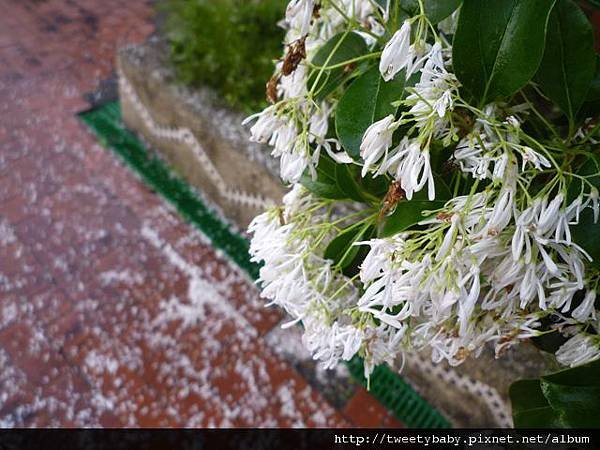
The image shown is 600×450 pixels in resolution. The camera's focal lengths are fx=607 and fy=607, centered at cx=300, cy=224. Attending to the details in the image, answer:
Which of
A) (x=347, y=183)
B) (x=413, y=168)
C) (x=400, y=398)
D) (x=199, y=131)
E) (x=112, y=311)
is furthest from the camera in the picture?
(x=199, y=131)

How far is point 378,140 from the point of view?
2.07 feet

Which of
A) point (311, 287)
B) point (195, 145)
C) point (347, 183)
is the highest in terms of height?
point (347, 183)

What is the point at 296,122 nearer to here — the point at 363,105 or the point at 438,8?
the point at 363,105

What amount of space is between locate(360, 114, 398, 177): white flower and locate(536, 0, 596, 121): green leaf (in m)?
0.24

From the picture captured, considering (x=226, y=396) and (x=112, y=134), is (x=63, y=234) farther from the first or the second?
(x=226, y=396)

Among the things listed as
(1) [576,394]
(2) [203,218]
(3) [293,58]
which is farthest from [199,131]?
(1) [576,394]

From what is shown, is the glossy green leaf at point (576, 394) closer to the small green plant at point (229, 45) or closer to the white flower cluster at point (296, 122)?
the white flower cluster at point (296, 122)

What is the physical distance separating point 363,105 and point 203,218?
1.27 metres

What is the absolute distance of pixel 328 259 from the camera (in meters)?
0.83

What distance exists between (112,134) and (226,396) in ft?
3.76

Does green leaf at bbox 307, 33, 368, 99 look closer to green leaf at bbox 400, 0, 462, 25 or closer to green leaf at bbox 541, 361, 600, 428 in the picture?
green leaf at bbox 400, 0, 462, 25

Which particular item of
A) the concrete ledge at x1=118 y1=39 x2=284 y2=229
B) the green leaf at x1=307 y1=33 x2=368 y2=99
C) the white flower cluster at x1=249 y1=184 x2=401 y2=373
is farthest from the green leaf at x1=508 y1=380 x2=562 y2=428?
the concrete ledge at x1=118 y1=39 x2=284 y2=229

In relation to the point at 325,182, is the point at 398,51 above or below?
above

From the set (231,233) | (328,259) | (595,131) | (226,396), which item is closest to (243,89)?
(231,233)
